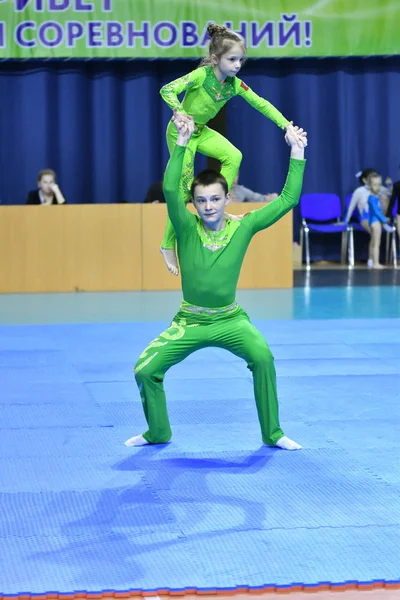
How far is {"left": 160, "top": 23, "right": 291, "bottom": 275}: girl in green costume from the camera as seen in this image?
19.5 feet

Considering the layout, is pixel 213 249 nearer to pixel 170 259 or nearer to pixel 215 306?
pixel 215 306

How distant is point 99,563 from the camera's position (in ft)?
12.4

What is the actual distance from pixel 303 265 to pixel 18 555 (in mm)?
13396

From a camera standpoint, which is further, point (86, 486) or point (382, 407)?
point (382, 407)

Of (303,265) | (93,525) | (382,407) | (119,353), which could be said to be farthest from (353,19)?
(93,525)

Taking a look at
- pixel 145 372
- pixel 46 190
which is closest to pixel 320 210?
pixel 46 190

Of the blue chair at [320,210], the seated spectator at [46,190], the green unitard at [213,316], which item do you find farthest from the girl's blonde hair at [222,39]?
the blue chair at [320,210]

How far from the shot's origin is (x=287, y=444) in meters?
5.43

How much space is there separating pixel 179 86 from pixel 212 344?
164cm

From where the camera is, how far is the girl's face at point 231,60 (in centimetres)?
592

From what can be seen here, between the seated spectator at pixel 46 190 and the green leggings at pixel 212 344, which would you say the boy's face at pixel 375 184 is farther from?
the green leggings at pixel 212 344

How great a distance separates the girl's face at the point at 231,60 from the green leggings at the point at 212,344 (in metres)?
1.52

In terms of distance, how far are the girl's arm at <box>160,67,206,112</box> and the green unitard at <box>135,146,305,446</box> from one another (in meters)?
0.83

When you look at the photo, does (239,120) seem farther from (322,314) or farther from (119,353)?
(119,353)
